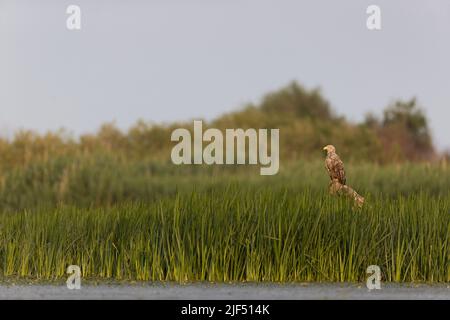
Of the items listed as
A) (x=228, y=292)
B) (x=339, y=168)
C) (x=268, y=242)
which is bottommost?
(x=228, y=292)

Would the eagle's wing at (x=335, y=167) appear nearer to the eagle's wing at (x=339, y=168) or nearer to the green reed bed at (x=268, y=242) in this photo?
the eagle's wing at (x=339, y=168)

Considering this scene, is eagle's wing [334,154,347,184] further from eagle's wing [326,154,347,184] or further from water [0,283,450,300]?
water [0,283,450,300]

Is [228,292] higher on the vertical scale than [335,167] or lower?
lower

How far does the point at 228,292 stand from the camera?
327 inches

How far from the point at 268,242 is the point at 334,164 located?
1201mm

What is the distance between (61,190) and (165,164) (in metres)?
3.63

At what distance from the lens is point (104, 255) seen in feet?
31.4

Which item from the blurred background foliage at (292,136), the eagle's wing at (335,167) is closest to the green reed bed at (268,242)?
the eagle's wing at (335,167)

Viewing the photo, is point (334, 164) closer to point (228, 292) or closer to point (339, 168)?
point (339, 168)

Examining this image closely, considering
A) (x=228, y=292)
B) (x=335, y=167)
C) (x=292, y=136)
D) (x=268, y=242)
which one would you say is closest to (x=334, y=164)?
(x=335, y=167)

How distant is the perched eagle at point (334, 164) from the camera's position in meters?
9.52

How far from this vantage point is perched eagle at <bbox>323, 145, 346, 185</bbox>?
31.2ft

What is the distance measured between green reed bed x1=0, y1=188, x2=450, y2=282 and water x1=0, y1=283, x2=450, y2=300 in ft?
1.05
